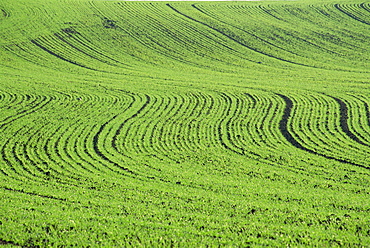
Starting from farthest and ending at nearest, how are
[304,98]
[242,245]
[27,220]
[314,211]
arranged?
[304,98] < [314,211] < [27,220] < [242,245]

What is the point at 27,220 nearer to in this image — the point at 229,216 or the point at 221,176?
the point at 229,216

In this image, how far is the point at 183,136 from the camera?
30281 mm

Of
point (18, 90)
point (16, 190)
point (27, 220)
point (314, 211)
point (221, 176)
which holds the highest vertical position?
point (314, 211)

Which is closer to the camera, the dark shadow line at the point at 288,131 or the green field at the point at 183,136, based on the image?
the green field at the point at 183,136

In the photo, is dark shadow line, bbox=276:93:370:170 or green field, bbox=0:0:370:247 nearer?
green field, bbox=0:0:370:247

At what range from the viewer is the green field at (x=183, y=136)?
15.5 metres

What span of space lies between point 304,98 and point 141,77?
74.4ft

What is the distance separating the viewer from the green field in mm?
15531

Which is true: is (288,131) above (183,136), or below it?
above

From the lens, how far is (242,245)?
45.6 ft

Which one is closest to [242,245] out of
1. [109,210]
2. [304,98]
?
[109,210]

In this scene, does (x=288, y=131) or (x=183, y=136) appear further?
(x=288, y=131)

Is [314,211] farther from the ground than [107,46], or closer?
farther from the ground

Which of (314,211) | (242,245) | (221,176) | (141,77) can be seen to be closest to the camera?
(242,245)
